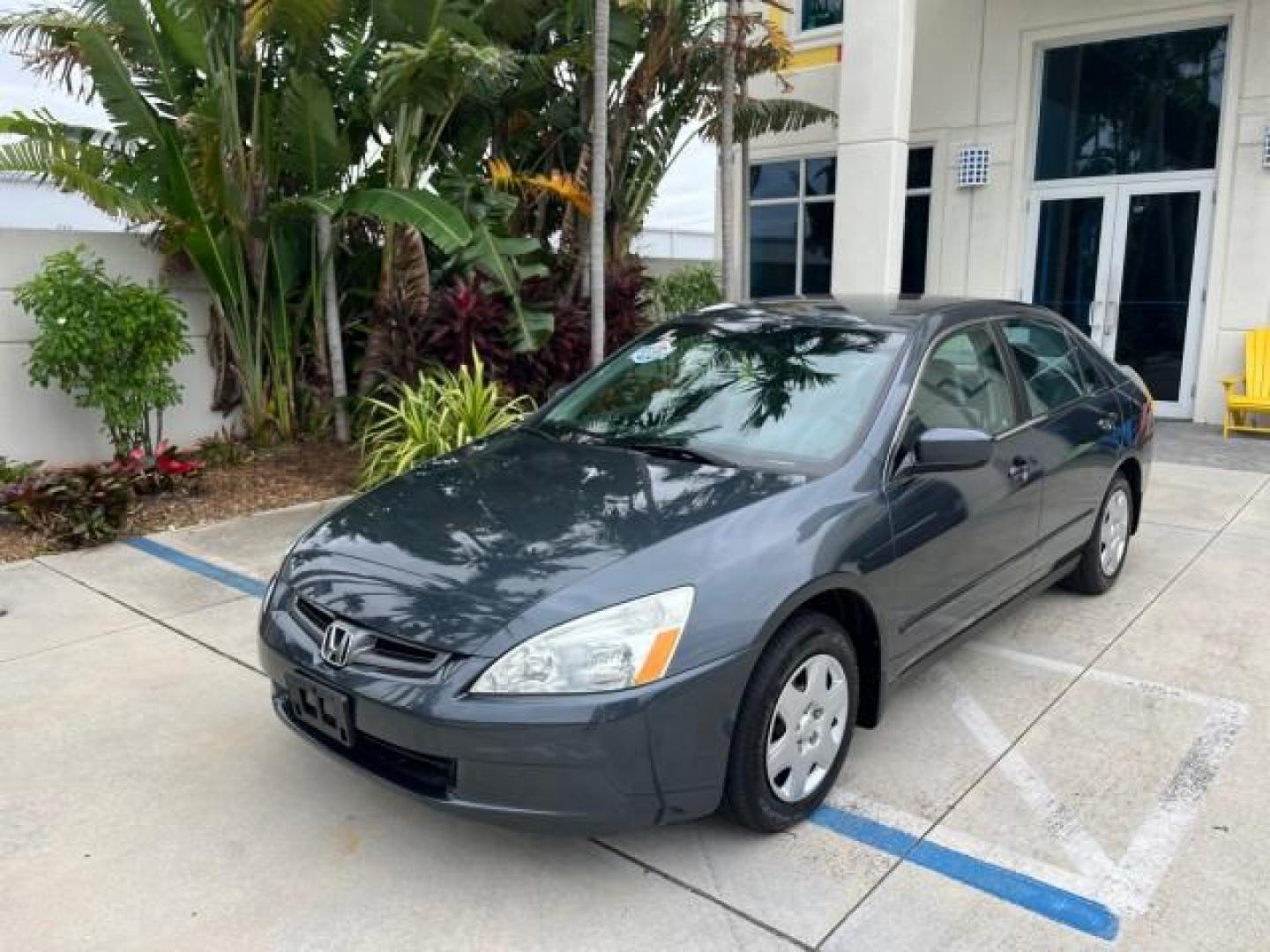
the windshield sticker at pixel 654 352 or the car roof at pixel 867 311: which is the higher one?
the car roof at pixel 867 311

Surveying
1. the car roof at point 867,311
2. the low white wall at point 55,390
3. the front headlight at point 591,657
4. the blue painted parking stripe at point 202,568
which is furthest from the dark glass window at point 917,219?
the front headlight at point 591,657

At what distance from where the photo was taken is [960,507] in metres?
3.71

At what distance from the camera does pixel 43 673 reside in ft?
14.1

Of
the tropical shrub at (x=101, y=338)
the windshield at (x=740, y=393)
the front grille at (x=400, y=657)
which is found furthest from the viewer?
the tropical shrub at (x=101, y=338)

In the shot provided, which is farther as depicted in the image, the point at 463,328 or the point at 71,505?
the point at 463,328

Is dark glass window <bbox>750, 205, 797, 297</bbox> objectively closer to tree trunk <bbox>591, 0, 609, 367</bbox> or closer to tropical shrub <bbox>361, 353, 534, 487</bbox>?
tree trunk <bbox>591, 0, 609, 367</bbox>

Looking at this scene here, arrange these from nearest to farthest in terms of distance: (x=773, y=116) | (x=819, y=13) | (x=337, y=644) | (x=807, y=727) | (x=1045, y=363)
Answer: (x=337, y=644)
(x=807, y=727)
(x=1045, y=363)
(x=773, y=116)
(x=819, y=13)

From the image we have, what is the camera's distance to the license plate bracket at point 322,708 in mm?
2801

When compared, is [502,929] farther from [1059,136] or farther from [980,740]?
[1059,136]

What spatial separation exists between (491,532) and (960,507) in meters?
1.76

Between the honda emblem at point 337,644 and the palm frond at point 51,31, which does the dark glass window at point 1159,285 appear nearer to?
the palm frond at point 51,31

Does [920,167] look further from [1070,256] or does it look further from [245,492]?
[245,492]

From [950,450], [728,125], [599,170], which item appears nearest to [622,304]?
[728,125]

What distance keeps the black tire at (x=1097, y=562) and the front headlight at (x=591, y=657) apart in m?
3.21
